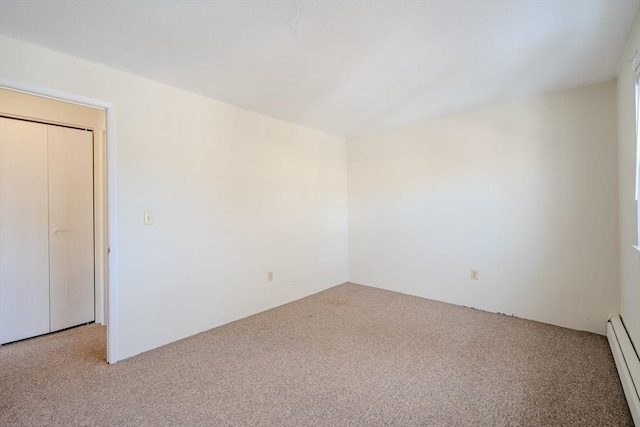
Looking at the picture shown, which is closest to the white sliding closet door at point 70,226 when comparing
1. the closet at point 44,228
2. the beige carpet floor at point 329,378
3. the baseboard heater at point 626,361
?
the closet at point 44,228

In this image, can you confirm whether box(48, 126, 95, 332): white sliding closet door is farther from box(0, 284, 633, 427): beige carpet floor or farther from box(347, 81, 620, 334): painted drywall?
box(347, 81, 620, 334): painted drywall

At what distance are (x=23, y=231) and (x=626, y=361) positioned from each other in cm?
474

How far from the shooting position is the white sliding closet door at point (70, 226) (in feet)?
9.04

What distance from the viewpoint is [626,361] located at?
1797 millimetres

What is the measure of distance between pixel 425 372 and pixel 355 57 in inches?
88.6

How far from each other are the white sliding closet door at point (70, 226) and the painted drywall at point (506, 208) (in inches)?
130

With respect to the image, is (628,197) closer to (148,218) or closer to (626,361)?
(626,361)

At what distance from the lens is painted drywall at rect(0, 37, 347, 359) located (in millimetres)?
2215

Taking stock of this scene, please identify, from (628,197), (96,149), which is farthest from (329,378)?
(96,149)

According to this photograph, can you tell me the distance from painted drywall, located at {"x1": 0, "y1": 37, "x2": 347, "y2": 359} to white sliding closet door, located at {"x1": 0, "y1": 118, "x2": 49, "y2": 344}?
111 centimetres

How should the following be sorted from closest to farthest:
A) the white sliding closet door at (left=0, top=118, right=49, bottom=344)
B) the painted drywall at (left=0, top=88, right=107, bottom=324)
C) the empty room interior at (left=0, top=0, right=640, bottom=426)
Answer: the empty room interior at (left=0, top=0, right=640, bottom=426)
the white sliding closet door at (left=0, top=118, right=49, bottom=344)
the painted drywall at (left=0, top=88, right=107, bottom=324)

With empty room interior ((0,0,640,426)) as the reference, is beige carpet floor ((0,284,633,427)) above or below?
below

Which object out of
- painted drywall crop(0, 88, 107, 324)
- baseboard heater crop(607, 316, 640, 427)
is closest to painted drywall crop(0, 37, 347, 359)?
painted drywall crop(0, 88, 107, 324)

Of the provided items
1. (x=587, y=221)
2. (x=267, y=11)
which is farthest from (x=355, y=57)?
(x=587, y=221)
